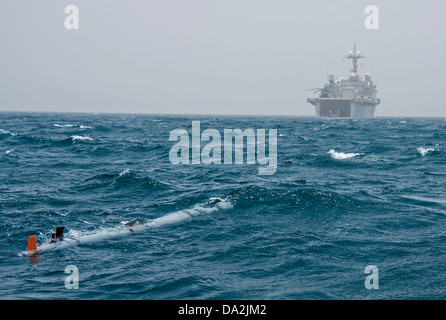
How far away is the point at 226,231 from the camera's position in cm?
1459

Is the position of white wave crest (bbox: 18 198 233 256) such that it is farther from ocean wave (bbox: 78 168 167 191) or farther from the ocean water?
ocean wave (bbox: 78 168 167 191)

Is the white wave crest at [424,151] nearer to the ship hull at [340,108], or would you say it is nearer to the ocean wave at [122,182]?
the ocean wave at [122,182]

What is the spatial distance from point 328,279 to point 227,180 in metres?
14.2

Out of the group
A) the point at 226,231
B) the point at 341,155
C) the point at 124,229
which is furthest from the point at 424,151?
the point at 124,229

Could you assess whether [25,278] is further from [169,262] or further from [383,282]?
[383,282]

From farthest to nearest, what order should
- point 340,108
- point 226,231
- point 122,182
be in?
point 340,108 → point 122,182 → point 226,231

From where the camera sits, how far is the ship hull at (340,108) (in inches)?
6604

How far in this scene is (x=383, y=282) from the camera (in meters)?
9.82

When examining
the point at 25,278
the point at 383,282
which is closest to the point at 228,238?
the point at 383,282

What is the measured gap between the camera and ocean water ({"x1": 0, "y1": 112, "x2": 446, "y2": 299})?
9.78m

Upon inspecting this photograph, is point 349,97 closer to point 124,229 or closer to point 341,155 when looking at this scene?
point 341,155

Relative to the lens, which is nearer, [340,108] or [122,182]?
[122,182]

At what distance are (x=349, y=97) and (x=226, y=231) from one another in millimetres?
167200
